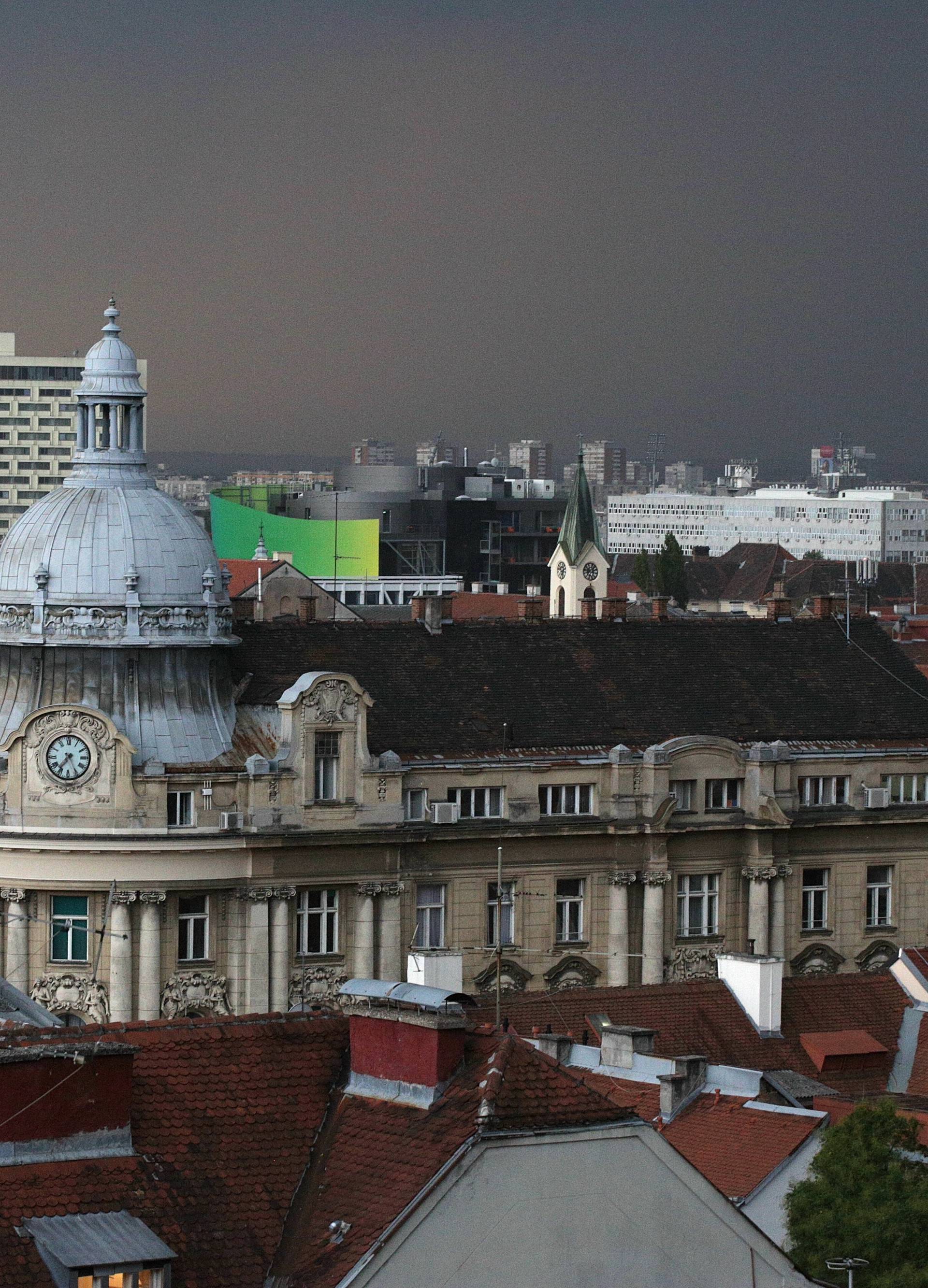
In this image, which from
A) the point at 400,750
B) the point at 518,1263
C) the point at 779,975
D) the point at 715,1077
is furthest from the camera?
the point at 400,750

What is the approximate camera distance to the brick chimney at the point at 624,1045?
63.7m

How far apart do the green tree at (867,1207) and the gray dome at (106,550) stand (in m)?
50.4

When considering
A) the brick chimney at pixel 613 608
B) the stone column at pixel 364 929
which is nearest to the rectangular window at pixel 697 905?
the stone column at pixel 364 929

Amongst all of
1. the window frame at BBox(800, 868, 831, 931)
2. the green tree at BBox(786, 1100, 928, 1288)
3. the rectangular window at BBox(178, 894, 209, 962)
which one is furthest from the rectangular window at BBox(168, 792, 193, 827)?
the green tree at BBox(786, 1100, 928, 1288)

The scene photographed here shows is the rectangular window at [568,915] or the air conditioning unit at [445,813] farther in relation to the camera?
the rectangular window at [568,915]

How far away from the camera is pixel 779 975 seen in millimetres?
72750

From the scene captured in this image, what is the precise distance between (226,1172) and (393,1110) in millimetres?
2400

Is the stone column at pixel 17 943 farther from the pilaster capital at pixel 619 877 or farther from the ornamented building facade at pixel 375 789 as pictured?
the pilaster capital at pixel 619 877

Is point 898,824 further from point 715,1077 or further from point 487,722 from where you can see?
point 715,1077

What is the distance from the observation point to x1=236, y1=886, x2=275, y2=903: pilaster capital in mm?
95562

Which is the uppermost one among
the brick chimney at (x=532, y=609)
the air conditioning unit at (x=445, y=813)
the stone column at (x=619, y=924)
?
the brick chimney at (x=532, y=609)

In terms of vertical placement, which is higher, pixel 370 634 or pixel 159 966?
pixel 370 634

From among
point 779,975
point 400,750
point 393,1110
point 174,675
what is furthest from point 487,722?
point 393,1110

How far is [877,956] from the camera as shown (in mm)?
105812
